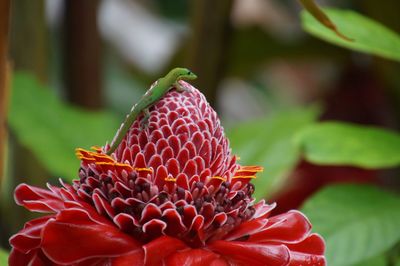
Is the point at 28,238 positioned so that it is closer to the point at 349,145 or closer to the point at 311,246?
the point at 311,246

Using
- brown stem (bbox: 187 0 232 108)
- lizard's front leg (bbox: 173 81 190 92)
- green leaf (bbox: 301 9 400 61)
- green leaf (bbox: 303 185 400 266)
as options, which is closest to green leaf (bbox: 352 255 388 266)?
green leaf (bbox: 303 185 400 266)

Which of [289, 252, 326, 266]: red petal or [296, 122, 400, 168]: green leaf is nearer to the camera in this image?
[289, 252, 326, 266]: red petal

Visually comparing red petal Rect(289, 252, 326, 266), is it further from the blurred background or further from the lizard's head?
the blurred background

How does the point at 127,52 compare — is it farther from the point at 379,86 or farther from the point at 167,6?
the point at 379,86

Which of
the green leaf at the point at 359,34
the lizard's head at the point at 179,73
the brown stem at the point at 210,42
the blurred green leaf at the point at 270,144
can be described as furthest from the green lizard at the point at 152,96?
the brown stem at the point at 210,42

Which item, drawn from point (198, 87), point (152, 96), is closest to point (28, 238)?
point (152, 96)

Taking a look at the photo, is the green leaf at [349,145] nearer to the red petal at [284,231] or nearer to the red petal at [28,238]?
the red petal at [284,231]
